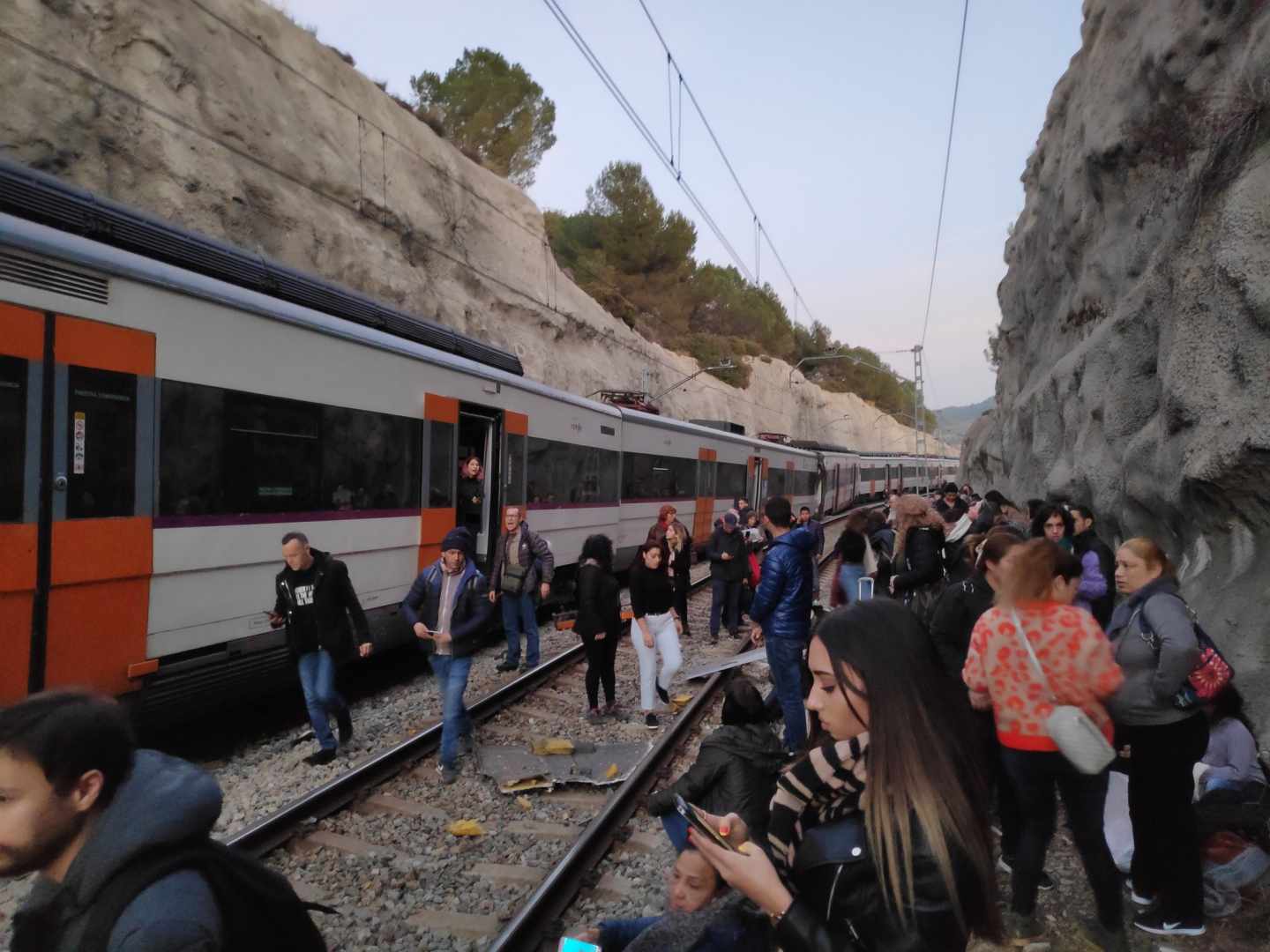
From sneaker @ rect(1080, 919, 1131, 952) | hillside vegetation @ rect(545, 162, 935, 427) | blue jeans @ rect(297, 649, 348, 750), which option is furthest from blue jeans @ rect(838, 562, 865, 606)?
hillside vegetation @ rect(545, 162, 935, 427)

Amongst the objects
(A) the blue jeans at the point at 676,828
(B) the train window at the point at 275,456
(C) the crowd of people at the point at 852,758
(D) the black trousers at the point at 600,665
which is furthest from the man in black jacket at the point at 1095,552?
(B) the train window at the point at 275,456

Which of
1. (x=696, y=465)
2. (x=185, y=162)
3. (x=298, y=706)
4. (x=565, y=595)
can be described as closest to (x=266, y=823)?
(x=298, y=706)

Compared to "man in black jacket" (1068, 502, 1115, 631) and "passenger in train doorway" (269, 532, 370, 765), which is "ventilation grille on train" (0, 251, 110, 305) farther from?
"man in black jacket" (1068, 502, 1115, 631)

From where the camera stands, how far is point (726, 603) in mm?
11180

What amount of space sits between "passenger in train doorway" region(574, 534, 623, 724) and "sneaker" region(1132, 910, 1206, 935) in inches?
170

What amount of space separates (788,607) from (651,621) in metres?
1.84

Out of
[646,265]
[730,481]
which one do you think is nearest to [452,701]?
[730,481]

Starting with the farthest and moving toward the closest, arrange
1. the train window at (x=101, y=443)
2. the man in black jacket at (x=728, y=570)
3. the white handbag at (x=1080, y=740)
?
the man in black jacket at (x=728, y=570) → the train window at (x=101, y=443) → the white handbag at (x=1080, y=740)

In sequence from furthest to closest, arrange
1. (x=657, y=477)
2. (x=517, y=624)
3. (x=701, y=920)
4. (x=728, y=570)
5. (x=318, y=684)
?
(x=657, y=477) → (x=728, y=570) → (x=517, y=624) → (x=318, y=684) → (x=701, y=920)

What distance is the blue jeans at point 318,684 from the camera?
5.98 meters

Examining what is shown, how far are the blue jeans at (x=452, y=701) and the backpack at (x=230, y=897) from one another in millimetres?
4387

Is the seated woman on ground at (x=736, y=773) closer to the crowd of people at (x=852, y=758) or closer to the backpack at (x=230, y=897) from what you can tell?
the crowd of people at (x=852, y=758)

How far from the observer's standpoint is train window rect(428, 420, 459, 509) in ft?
28.1

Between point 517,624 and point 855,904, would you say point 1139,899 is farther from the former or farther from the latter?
point 517,624
